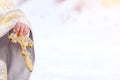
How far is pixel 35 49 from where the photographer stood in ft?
8.66

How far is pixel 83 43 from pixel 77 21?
183 millimetres

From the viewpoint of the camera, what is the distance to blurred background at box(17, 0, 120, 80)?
2.66 metres

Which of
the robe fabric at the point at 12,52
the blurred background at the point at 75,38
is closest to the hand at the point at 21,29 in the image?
the robe fabric at the point at 12,52

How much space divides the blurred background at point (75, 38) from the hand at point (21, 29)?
243mm

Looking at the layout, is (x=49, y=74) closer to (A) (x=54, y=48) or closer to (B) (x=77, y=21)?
(A) (x=54, y=48)

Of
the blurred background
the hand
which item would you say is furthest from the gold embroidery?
the blurred background

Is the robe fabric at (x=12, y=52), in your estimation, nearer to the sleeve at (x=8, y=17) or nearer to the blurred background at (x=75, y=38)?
the sleeve at (x=8, y=17)

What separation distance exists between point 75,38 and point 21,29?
19.4 inches

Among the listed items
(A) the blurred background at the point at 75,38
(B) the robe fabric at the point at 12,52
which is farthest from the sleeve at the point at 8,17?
(A) the blurred background at the point at 75,38

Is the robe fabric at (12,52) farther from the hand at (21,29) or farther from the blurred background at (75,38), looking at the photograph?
the blurred background at (75,38)

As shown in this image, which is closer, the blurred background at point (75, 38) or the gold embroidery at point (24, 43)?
the gold embroidery at point (24, 43)

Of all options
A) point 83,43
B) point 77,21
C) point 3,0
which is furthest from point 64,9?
point 3,0

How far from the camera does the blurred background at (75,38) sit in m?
2.66

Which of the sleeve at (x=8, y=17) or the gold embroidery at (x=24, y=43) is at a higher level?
the sleeve at (x=8, y=17)
